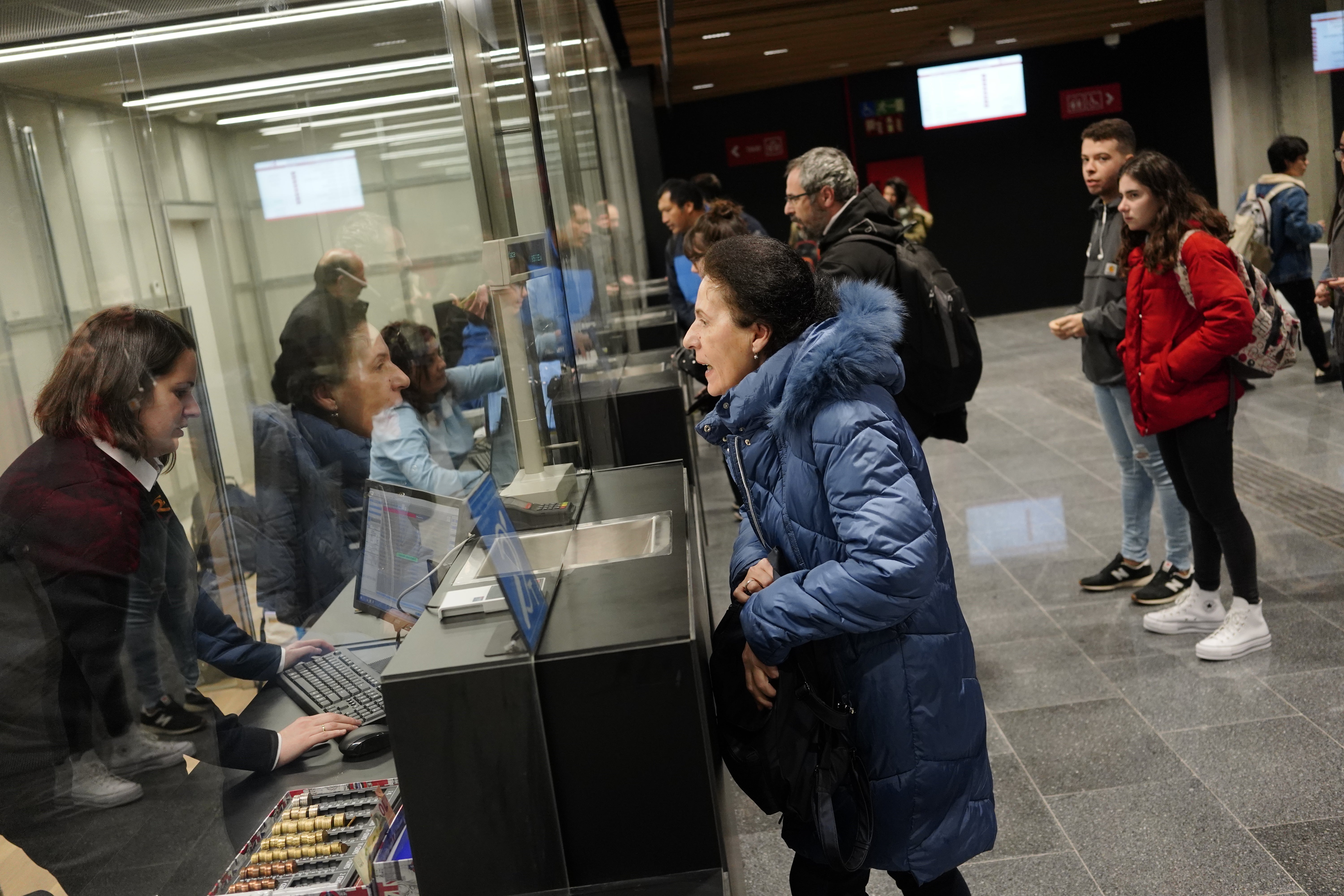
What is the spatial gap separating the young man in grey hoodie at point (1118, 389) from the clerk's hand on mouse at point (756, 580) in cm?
235

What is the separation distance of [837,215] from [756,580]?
6.47 feet

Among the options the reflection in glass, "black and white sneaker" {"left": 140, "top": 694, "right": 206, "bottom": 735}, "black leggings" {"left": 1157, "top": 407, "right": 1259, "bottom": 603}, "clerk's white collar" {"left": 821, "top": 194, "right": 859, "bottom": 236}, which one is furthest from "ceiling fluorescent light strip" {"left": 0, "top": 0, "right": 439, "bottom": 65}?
the reflection in glass

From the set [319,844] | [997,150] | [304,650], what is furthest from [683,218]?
[997,150]

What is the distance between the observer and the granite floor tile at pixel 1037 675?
3443 millimetres

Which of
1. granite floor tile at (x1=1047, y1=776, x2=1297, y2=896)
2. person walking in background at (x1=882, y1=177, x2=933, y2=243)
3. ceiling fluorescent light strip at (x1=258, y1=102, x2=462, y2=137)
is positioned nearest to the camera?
granite floor tile at (x1=1047, y1=776, x2=1297, y2=896)

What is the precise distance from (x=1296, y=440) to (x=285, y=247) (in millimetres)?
5858

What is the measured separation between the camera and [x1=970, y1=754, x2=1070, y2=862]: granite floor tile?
8.68 ft

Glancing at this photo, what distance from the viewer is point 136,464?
1616 millimetres

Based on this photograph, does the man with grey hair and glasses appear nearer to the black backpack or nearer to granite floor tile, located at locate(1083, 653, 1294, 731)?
the black backpack

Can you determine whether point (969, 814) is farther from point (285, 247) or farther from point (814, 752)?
point (285, 247)

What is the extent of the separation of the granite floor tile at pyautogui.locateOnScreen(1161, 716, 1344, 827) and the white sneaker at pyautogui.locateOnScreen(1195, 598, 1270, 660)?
1.44 ft

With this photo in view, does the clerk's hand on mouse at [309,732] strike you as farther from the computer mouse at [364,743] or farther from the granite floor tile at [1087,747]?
the granite floor tile at [1087,747]

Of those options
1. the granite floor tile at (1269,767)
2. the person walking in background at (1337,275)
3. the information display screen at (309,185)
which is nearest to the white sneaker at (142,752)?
the granite floor tile at (1269,767)

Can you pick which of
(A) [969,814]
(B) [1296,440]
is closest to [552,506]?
(A) [969,814]
